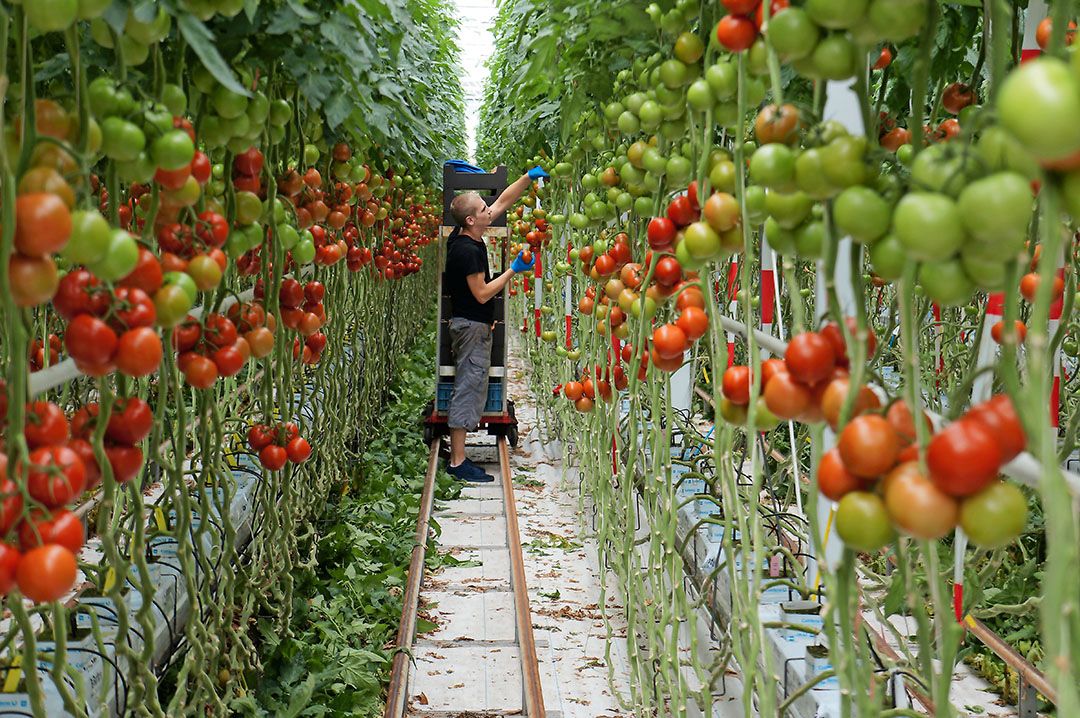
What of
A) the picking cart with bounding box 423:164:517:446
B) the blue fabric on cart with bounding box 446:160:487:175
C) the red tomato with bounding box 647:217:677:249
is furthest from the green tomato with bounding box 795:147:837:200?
the blue fabric on cart with bounding box 446:160:487:175

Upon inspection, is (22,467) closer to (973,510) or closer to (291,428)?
(973,510)

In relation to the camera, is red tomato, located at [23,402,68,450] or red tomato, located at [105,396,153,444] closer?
red tomato, located at [23,402,68,450]

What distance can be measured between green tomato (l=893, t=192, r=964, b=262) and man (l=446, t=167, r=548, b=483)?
4.78 m

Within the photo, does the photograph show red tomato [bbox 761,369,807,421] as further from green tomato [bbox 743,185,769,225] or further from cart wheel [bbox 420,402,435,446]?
cart wheel [bbox 420,402,435,446]

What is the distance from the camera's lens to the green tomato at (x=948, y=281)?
71 cm

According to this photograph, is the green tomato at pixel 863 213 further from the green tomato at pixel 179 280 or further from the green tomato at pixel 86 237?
the green tomato at pixel 179 280

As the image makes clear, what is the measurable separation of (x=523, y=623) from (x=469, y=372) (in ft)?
8.01

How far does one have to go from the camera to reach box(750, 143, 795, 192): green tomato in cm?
90

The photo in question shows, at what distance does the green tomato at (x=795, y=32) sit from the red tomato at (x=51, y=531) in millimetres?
828

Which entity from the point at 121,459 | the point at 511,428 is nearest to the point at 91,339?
the point at 121,459

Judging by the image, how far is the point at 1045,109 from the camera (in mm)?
547

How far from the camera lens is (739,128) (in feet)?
4.28

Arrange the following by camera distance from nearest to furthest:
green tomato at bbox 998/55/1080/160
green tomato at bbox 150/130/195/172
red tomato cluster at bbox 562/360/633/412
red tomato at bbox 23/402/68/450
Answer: green tomato at bbox 998/55/1080/160
red tomato at bbox 23/402/68/450
green tomato at bbox 150/130/195/172
red tomato cluster at bbox 562/360/633/412

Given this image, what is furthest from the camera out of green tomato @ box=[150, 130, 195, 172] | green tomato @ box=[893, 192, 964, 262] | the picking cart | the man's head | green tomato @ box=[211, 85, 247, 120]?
the picking cart
